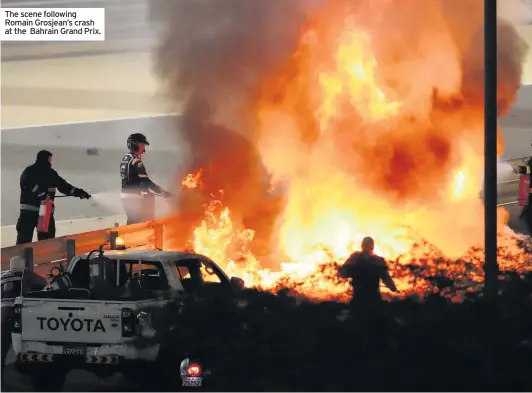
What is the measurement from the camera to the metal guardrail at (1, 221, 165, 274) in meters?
16.2

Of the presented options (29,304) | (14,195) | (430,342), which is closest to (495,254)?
(430,342)

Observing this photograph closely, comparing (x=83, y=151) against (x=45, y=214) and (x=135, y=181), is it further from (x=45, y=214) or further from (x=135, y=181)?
(x=135, y=181)

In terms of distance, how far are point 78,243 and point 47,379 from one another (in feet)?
19.3

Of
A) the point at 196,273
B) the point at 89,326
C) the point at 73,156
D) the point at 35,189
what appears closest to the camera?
the point at 89,326

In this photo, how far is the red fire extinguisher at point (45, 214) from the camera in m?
19.2

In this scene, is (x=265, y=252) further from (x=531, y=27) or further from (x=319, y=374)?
(x=319, y=374)

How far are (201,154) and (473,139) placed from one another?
5049mm

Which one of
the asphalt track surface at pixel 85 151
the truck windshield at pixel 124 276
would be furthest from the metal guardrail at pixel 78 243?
the asphalt track surface at pixel 85 151

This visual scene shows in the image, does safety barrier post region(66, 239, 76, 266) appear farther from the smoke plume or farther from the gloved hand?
the smoke plume

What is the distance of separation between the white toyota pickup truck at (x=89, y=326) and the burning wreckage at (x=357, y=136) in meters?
7.55

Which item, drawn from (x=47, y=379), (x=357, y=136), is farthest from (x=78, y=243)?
(x=47, y=379)

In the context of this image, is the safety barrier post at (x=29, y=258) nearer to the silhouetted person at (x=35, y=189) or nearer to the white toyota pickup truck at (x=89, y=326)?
the white toyota pickup truck at (x=89, y=326)

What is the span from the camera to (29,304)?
446 inches

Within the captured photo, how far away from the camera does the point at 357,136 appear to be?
65.6 ft
